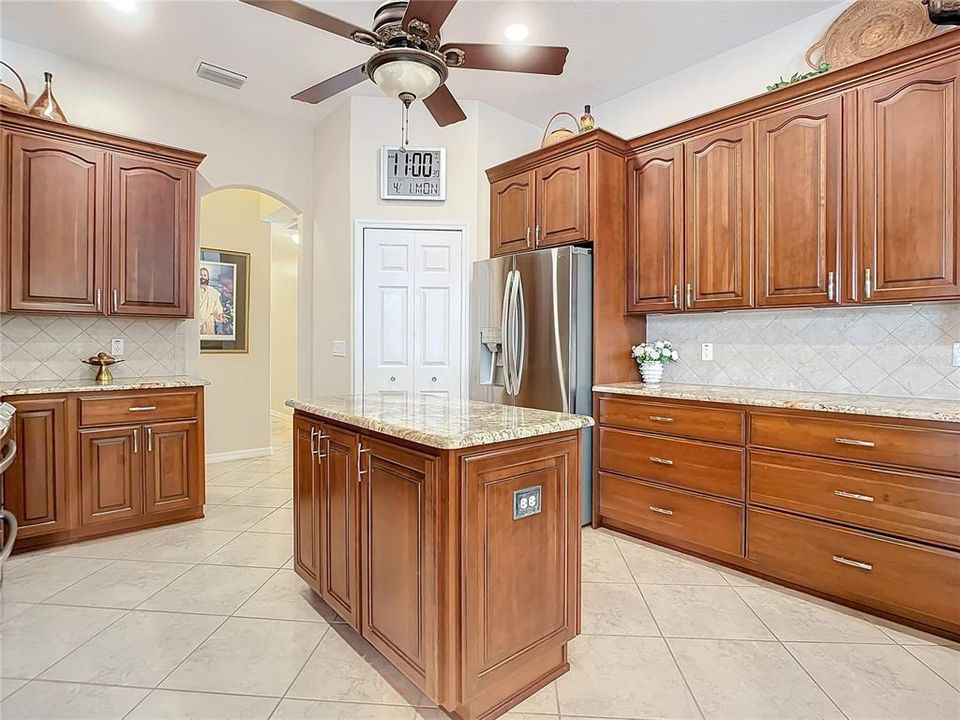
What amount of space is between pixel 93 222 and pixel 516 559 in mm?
3401

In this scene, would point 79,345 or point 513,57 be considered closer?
point 513,57

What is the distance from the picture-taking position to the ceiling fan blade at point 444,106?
235cm

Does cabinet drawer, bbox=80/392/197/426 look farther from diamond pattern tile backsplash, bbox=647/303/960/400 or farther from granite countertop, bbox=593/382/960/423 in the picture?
diamond pattern tile backsplash, bbox=647/303/960/400

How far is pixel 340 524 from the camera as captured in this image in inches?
81.9

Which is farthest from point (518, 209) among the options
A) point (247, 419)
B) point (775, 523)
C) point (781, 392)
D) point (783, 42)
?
point (247, 419)

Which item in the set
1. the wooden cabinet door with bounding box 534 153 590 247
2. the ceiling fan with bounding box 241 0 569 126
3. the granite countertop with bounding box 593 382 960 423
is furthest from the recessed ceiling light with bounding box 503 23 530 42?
the granite countertop with bounding box 593 382 960 423

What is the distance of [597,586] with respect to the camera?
2.61 m

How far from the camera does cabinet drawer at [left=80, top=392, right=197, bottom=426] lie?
3119 millimetres

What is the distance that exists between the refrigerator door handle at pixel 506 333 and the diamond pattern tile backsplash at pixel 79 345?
249cm

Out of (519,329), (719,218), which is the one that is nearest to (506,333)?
(519,329)

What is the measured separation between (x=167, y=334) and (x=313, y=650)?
9.55 ft

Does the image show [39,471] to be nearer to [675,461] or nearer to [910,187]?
[675,461]

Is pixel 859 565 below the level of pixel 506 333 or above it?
below

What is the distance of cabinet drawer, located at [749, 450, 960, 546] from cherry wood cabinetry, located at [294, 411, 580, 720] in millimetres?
1321
